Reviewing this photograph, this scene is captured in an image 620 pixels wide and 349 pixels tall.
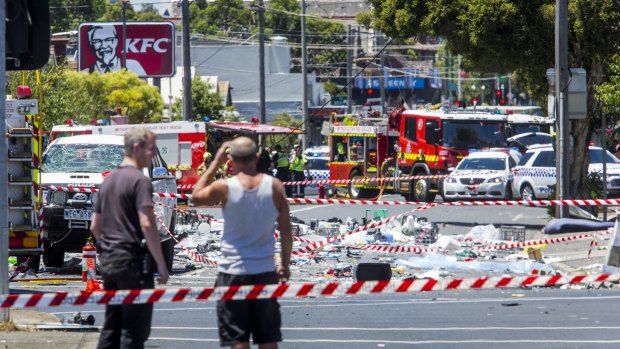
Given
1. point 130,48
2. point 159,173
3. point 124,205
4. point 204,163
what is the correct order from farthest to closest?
point 130,48 < point 204,163 < point 159,173 < point 124,205

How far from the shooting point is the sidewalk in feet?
33.5

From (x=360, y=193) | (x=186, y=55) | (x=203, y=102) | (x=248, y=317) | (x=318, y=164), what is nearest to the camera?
(x=248, y=317)

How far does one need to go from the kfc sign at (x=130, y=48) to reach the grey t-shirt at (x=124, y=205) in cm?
3147

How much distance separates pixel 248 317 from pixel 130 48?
3465cm

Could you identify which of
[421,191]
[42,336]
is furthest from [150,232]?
[421,191]

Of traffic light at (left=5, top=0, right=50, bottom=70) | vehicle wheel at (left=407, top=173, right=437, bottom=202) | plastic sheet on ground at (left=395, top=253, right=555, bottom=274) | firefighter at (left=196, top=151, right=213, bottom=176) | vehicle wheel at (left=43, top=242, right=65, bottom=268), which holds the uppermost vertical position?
traffic light at (left=5, top=0, right=50, bottom=70)

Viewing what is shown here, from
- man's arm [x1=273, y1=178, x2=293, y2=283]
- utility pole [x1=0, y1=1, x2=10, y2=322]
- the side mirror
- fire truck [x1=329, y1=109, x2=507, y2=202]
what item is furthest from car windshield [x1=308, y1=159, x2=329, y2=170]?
man's arm [x1=273, y1=178, x2=293, y2=283]

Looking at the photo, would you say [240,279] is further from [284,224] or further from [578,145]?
[578,145]

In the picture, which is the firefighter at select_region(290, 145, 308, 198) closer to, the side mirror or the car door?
the car door

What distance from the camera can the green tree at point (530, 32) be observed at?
990 inches

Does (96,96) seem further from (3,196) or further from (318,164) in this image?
(3,196)

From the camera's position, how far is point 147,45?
4109cm

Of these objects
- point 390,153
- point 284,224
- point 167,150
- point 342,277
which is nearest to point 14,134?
point 342,277

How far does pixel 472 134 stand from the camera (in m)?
36.6
